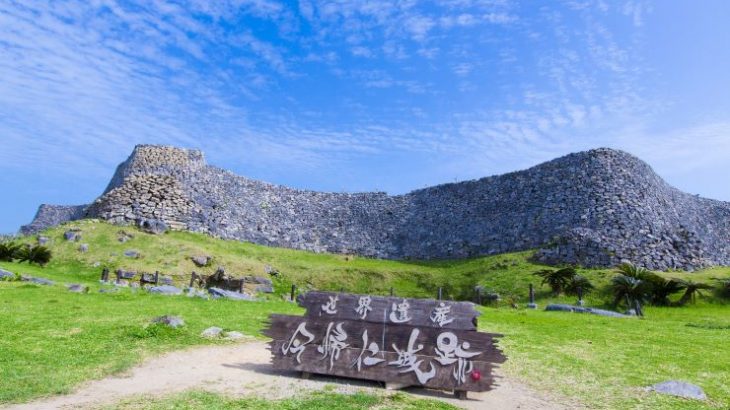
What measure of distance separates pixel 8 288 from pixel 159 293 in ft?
17.8

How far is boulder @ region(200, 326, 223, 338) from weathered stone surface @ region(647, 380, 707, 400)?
1005 centimetres

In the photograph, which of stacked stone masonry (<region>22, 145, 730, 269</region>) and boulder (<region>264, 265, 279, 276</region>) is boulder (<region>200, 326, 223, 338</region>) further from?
stacked stone masonry (<region>22, 145, 730, 269</region>)

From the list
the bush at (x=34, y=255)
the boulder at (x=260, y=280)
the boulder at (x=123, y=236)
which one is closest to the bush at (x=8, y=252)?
the bush at (x=34, y=255)

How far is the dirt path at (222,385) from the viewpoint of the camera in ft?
24.8

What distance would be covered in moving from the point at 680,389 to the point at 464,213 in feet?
120

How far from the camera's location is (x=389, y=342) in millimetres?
9016

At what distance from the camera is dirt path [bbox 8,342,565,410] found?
24.8 feet

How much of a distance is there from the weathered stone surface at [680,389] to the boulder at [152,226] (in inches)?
1347

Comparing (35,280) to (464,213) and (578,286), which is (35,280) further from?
(464,213)

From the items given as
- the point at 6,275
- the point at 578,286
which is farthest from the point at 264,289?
the point at 578,286

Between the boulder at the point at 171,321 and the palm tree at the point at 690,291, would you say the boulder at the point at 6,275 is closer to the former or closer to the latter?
the boulder at the point at 171,321

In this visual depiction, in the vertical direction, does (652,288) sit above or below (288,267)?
above

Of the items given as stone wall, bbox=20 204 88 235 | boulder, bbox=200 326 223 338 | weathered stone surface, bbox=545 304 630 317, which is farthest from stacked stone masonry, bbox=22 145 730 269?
boulder, bbox=200 326 223 338

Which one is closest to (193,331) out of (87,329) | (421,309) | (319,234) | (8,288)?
(87,329)
